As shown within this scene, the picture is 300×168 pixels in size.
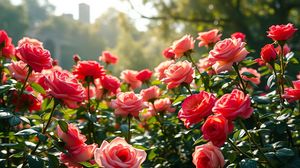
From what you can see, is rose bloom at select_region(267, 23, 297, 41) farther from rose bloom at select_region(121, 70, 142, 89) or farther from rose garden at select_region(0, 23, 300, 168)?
rose bloom at select_region(121, 70, 142, 89)

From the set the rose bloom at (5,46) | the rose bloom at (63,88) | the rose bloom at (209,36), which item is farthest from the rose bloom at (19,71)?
the rose bloom at (209,36)

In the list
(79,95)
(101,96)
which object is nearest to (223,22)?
(101,96)

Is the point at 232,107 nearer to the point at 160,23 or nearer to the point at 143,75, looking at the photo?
the point at 143,75

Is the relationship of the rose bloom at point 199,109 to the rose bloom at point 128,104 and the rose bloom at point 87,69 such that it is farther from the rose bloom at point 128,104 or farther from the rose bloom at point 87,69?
the rose bloom at point 87,69

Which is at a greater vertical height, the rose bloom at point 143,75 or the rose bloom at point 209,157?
the rose bloom at point 143,75

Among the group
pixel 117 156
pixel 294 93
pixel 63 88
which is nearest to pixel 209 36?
pixel 294 93

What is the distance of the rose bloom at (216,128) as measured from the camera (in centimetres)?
137

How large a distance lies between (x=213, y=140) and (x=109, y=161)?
388 mm

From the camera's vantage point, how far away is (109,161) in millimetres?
1281

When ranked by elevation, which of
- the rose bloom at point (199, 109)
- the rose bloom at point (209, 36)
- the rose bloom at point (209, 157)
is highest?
the rose bloom at point (209, 36)

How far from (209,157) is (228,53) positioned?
0.51 meters

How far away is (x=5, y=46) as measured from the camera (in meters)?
2.25

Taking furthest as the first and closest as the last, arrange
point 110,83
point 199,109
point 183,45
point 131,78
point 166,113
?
point 131,78 → point 166,113 → point 110,83 → point 183,45 → point 199,109

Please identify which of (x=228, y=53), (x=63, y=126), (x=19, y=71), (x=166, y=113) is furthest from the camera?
(x=166, y=113)
